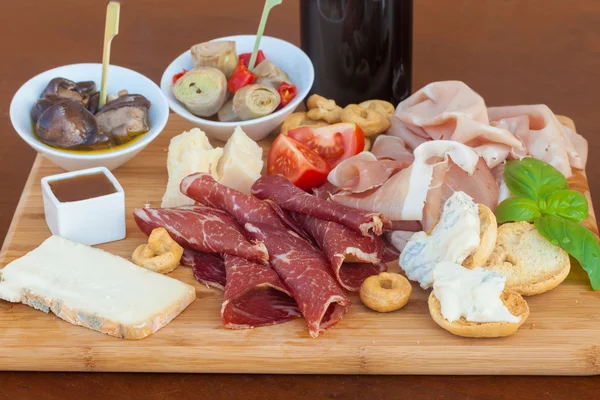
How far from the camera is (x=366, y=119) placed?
8.98 ft

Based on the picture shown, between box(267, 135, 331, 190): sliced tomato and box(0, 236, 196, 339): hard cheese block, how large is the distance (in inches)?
19.9

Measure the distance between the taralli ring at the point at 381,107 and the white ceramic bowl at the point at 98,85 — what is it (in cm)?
55

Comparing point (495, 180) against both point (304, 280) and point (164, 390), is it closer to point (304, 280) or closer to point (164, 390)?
point (304, 280)

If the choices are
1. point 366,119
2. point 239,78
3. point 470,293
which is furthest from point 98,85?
point 470,293

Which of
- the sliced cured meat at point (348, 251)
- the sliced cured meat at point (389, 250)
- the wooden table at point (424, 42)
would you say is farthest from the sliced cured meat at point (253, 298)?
the wooden table at point (424, 42)

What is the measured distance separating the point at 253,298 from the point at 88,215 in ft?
1.48

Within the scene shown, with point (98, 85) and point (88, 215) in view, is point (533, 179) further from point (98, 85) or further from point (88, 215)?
point (98, 85)

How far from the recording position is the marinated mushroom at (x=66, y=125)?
2.47 meters

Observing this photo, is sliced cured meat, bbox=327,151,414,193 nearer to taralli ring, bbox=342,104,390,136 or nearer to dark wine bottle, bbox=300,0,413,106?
taralli ring, bbox=342,104,390,136

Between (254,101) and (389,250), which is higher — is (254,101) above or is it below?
above

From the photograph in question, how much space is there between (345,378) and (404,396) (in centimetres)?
13

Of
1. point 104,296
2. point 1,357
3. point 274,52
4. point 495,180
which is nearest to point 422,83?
point 274,52

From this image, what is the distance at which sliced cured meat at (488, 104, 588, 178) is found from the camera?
8.47 feet

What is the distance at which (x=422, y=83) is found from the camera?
3170mm
